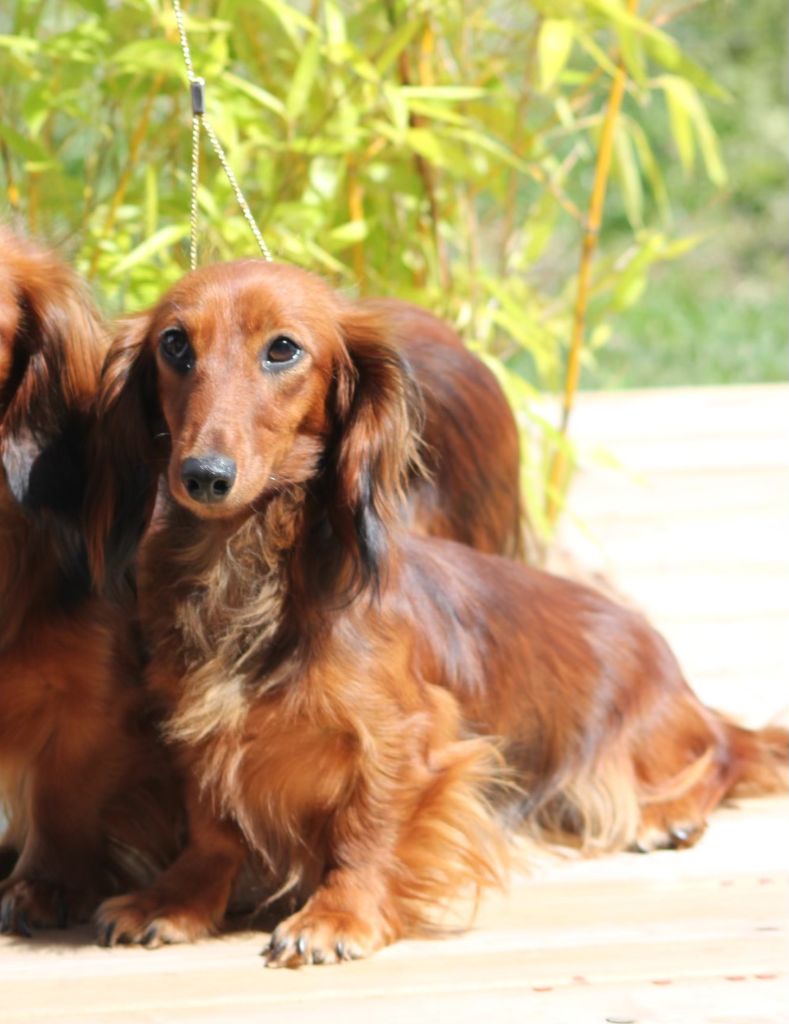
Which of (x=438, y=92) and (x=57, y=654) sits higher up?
(x=438, y=92)

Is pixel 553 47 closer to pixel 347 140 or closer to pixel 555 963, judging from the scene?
pixel 347 140

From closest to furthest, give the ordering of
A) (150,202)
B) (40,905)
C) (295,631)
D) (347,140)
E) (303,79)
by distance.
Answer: (295,631)
(40,905)
(303,79)
(150,202)
(347,140)

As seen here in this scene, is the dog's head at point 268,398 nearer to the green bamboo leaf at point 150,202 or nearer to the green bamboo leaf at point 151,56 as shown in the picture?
the green bamboo leaf at point 151,56

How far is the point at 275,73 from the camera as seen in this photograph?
400cm

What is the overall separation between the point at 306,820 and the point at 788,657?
1403 millimetres

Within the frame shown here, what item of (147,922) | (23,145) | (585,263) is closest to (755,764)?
(147,922)

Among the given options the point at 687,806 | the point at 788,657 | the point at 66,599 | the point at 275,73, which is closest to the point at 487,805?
the point at 687,806

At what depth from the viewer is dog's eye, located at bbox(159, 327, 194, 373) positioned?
2.29m

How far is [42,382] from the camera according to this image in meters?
2.43

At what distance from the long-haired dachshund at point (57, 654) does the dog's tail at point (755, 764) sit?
0.88 meters

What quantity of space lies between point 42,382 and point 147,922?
697 mm

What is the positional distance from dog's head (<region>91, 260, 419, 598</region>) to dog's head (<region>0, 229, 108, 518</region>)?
59 mm

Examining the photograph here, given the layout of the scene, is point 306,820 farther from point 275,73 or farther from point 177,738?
point 275,73

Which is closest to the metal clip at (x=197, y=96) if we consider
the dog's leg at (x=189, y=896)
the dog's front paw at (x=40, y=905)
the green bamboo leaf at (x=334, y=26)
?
the green bamboo leaf at (x=334, y=26)
